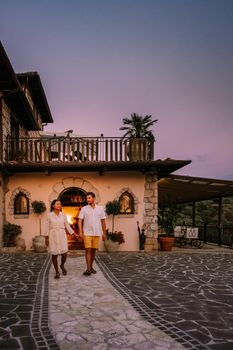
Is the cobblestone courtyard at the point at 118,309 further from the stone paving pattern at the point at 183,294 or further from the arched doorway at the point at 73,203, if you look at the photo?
the arched doorway at the point at 73,203

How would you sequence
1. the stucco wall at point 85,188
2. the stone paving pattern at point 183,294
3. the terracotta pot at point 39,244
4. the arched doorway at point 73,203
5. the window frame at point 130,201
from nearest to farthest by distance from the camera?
the stone paving pattern at point 183,294 → the terracotta pot at point 39,244 → the stucco wall at point 85,188 → the window frame at point 130,201 → the arched doorway at point 73,203

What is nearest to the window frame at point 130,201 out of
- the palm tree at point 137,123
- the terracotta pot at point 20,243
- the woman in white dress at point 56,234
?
the terracotta pot at point 20,243

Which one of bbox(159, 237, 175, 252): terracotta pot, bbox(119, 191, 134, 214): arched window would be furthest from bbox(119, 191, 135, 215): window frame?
bbox(159, 237, 175, 252): terracotta pot

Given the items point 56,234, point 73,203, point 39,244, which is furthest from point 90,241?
point 73,203

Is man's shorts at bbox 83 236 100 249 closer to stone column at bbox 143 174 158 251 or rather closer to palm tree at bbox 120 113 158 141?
stone column at bbox 143 174 158 251

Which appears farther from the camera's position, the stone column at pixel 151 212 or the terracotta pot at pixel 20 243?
the stone column at pixel 151 212

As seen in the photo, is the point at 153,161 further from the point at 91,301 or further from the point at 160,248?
the point at 91,301

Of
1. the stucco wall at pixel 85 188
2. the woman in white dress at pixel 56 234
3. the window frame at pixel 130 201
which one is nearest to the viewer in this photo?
the woman in white dress at pixel 56 234

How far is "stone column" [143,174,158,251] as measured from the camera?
11.9 meters

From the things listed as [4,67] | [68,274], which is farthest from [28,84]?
[68,274]

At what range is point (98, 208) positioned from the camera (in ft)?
22.6

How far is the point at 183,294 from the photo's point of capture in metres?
5.24

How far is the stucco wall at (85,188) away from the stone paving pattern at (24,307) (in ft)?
11.8

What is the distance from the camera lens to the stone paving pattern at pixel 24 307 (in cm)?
326
